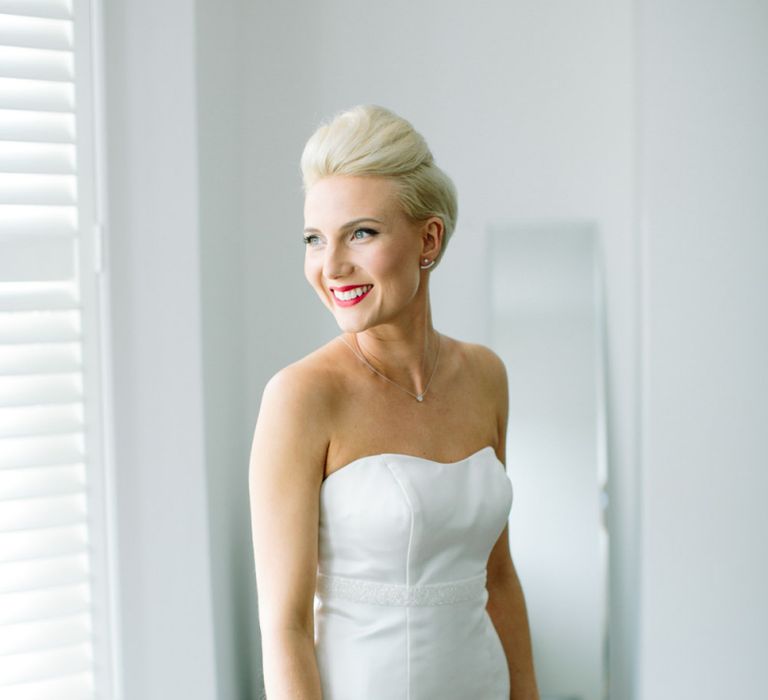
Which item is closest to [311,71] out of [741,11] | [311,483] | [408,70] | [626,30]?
[408,70]

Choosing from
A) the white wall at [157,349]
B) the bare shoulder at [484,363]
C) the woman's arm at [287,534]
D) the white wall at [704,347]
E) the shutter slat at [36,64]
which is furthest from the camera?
the white wall at [704,347]

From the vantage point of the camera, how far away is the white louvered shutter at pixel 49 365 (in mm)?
1841

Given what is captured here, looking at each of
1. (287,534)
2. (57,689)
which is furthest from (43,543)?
(287,534)

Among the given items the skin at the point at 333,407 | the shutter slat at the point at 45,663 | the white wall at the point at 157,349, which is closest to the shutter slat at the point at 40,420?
the white wall at the point at 157,349

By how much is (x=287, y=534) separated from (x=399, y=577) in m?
0.21

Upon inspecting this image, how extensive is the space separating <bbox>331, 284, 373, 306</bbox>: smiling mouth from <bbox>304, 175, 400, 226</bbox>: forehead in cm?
10

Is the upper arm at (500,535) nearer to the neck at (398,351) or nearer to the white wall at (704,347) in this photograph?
the neck at (398,351)

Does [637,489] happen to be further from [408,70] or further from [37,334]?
[37,334]

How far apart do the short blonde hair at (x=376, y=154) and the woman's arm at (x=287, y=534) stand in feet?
1.05

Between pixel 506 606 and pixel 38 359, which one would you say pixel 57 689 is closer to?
pixel 38 359

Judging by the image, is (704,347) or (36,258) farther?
(704,347)

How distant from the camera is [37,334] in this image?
1.86 meters

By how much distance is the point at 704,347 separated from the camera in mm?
2387

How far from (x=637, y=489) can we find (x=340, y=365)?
58.6 inches
